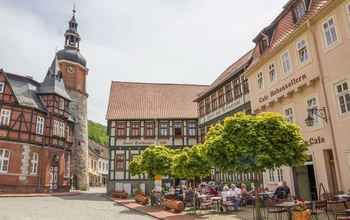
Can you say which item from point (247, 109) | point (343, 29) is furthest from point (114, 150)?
point (343, 29)

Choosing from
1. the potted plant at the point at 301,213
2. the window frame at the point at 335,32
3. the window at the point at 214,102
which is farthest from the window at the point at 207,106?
the potted plant at the point at 301,213

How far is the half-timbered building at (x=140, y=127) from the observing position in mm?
30141

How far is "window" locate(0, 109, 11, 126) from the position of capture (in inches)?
1097

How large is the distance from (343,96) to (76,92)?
127ft

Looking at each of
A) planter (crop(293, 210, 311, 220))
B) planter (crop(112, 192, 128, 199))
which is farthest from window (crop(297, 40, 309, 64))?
planter (crop(112, 192, 128, 199))

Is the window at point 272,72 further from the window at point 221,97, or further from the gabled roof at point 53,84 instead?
the gabled roof at point 53,84

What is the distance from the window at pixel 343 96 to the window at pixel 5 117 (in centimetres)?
2809

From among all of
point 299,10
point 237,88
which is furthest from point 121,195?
point 299,10

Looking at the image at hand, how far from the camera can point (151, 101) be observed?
34531 millimetres

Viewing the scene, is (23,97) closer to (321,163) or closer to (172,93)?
(172,93)

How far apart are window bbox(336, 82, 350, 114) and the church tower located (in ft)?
121

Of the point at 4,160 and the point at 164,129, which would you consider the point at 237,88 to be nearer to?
the point at 164,129

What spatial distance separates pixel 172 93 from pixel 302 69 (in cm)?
2328

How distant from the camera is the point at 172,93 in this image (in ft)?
120
